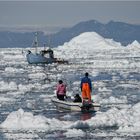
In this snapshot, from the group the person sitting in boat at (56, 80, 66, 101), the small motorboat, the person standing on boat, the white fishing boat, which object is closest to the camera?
the small motorboat

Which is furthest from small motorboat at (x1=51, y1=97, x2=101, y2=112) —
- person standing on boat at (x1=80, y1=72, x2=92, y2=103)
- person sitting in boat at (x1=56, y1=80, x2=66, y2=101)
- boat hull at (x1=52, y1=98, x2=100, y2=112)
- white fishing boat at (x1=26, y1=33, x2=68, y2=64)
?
white fishing boat at (x1=26, y1=33, x2=68, y2=64)

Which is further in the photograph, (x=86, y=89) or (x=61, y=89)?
(x=61, y=89)

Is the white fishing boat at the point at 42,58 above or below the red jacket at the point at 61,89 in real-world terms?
above

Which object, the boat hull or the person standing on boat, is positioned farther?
the person standing on boat

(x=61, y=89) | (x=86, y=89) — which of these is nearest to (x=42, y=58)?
(x=61, y=89)

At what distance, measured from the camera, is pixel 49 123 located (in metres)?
18.5

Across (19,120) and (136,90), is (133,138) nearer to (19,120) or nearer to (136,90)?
(19,120)

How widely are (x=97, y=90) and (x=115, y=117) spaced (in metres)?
13.5

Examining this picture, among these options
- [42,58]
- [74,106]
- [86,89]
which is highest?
[42,58]

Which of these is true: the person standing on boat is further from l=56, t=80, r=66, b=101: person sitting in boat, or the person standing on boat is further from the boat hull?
Answer: l=56, t=80, r=66, b=101: person sitting in boat

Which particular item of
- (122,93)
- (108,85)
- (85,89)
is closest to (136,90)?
(122,93)

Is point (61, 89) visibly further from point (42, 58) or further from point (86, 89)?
point (42, 58)

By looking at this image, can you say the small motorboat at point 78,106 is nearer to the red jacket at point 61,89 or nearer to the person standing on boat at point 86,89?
the person standing on boat at point 86,89

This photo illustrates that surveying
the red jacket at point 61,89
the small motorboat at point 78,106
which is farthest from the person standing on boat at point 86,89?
the red jacket at point 61,89
